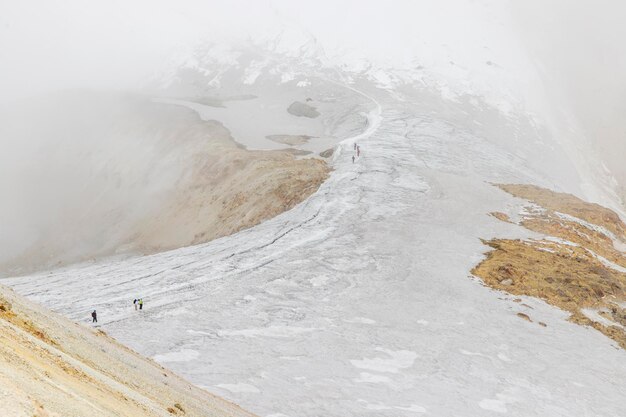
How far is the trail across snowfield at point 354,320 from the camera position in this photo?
75.8 feet

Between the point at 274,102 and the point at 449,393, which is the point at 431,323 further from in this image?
the point at 274,102

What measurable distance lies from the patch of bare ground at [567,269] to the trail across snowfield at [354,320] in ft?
4.44

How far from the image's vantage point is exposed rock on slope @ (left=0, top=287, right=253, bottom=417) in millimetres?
Result: 7426

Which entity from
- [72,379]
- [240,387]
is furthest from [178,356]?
[72,379]

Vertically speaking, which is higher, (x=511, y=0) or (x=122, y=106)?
(x=511, y=0)

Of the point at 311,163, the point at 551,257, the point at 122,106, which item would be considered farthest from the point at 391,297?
the point at 122,106

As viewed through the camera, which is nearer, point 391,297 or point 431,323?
point 431,323

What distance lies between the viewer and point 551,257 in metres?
39.3

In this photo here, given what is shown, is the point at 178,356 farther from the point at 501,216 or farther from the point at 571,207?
the point at 571,207

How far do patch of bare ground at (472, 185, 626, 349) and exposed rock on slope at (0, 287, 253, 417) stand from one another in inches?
935

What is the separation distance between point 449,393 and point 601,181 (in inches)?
3276

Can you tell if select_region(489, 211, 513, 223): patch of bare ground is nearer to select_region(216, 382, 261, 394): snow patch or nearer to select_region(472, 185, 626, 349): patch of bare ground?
select_region(472, 185, 626, 349): patch of bare ground

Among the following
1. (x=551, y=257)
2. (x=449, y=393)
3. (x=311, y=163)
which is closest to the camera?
(x=449, y=393)

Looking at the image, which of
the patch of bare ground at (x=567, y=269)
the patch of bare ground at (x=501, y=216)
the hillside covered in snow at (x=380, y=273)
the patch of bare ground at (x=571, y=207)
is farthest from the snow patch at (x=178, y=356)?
the patch of bare ground at (x=571, y=207)
